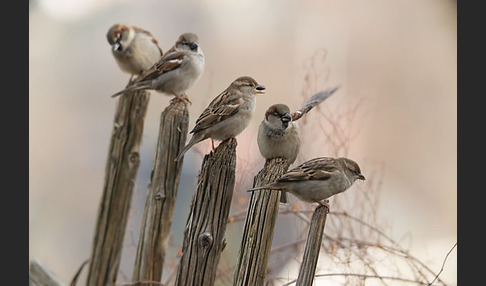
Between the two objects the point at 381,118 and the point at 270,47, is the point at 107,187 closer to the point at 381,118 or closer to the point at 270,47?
the point at 381,118

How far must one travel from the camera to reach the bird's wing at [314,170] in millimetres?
2915

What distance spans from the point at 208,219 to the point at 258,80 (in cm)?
303

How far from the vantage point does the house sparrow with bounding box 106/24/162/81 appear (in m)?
4.77

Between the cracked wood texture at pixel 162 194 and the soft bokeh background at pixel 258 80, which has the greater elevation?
the soft bokeh background at pixel 258 80

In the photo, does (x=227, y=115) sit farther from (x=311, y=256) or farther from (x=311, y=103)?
(x=311, y=256)

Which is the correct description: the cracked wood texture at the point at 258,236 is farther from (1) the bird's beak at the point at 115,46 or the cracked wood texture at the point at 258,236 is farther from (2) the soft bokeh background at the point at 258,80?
(1) the bird's beak at the point at 115,46

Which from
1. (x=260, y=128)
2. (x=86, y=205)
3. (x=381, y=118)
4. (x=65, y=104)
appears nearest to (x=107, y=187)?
(x=260, y=128)

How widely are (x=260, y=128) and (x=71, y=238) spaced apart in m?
3.66

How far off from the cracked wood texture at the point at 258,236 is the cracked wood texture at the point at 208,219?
143mm

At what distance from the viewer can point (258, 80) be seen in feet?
19.1

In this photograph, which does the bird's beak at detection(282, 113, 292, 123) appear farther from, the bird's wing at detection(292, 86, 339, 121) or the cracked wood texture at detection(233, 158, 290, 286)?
the cracked wood texture at detection(233, 158, 290, 286)

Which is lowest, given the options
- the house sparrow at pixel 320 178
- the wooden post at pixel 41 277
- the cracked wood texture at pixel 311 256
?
the wooden post at pixel 41 277

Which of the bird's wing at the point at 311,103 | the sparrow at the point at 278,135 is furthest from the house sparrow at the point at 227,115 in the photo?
the bird's wing at the point at 311,103

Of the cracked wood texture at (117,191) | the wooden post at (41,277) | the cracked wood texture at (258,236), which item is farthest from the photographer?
the cracked wood texture at (117,191)
